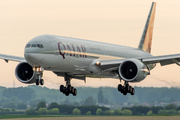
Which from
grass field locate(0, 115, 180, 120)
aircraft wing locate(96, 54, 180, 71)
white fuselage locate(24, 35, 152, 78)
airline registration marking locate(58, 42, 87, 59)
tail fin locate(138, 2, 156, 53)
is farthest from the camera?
grass field locate(0, 115, 180, 120)

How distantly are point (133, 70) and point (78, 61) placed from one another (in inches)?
242

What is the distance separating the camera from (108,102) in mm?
95750

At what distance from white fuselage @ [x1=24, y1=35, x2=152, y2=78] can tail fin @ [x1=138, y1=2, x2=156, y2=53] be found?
34.1ft

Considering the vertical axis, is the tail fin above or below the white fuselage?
above

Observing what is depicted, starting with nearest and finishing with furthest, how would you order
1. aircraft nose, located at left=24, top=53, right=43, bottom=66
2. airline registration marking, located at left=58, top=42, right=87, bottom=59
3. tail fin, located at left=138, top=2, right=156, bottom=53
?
aircraft nose, located at left=24, top=53, right=43, bottom=66 → airline registration marking, located at left=58, top=42, right=87, bottom=59 → tail fin, located at left=138, top=2, right=156, bottom=53

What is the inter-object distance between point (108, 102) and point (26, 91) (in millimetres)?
28861

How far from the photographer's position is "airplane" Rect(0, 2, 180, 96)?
117 feet

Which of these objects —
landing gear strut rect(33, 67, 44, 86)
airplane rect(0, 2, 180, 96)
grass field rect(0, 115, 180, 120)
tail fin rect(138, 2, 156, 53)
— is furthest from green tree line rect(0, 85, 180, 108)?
landing gear strut rect(33, 67, 44, 86)

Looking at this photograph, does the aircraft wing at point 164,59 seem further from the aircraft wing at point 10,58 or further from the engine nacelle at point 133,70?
the aircraft wing at point 10,58

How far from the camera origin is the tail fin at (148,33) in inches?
2175

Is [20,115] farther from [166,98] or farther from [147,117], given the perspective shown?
[166,98]

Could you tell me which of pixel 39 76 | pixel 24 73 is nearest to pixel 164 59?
pixel 39 76

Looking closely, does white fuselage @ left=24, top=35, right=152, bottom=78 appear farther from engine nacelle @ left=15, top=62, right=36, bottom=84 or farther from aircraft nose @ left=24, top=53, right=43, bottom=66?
engine nacelle @ left=15, top=62, right=36, bottom=84

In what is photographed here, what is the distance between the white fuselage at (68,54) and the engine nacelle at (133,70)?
9.75 feet
